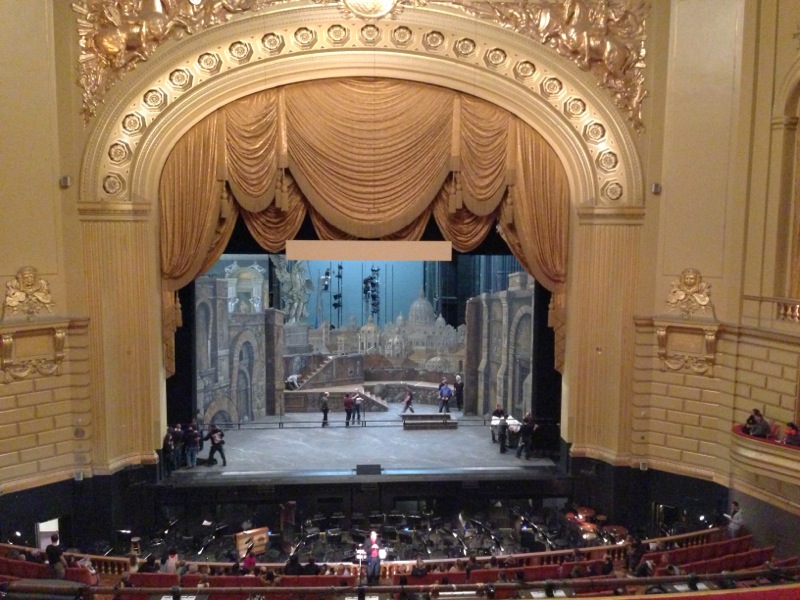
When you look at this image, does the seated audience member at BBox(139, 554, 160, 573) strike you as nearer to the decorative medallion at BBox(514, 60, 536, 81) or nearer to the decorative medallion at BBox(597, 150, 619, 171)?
the decorative medallion at BBox(597, 150, 619, 171)

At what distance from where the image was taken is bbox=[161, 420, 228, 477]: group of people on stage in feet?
49.3

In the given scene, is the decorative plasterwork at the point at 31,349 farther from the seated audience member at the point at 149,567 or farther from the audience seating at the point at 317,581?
the audience seating at the point at 317,581

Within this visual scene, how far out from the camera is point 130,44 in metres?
13.7

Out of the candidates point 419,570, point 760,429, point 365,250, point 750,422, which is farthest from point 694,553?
point 365,250

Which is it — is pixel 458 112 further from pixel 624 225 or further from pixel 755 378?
pixel 755 378

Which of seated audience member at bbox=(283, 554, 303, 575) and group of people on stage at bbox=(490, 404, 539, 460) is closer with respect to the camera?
seated audience member at bbox=(283, 554, 303, 575)

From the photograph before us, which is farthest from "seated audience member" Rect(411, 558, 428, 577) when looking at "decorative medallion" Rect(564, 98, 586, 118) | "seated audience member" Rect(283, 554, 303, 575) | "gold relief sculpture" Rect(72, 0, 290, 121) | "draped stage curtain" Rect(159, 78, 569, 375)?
"gold relief sculpture" Rect(72, 0, 290, 121)

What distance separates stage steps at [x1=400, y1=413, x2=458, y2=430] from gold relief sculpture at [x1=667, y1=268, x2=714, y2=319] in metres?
6.72

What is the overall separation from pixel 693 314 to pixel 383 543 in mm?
6656

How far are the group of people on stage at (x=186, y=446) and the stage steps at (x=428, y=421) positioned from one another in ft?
15.2

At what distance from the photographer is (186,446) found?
51.1 ft

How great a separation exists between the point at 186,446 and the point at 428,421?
579 centimetres

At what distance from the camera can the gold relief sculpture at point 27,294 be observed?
1273 centimetres

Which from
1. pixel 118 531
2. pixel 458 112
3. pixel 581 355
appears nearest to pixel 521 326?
pixel 581 355
